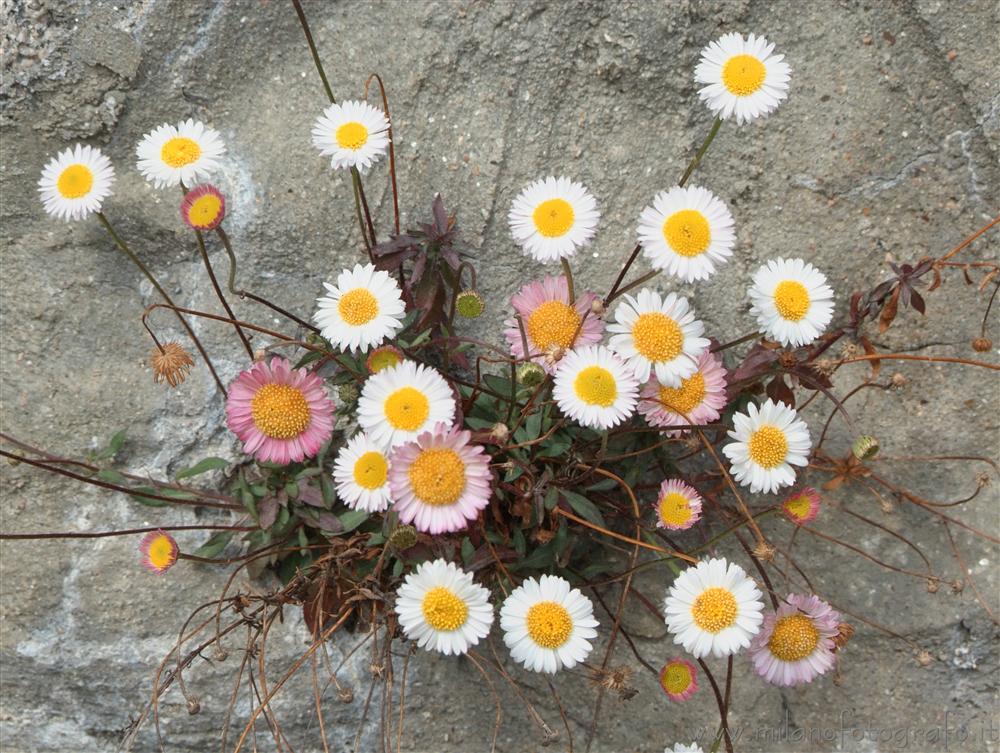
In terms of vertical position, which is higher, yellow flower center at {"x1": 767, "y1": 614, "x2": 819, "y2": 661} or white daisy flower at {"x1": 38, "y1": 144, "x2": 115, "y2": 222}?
white daisy flower at {"x1": 38, "y1": 144, "x2": 115, "y2": 222}

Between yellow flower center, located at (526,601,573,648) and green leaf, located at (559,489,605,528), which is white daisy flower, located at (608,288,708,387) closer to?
green leaf, located at (559,489,605,528)

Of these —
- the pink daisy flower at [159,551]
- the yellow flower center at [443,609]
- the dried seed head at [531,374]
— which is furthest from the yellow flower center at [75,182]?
the yellow flower center at [443,609]

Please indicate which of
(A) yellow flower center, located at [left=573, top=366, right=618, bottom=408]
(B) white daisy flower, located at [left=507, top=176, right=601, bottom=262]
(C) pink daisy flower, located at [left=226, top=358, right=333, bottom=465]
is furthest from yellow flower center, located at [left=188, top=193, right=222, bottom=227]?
(A) yellow flower center, located at [left=573, top=366, right=618, bottom=408]

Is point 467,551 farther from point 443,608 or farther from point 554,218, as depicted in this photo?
point 554,218

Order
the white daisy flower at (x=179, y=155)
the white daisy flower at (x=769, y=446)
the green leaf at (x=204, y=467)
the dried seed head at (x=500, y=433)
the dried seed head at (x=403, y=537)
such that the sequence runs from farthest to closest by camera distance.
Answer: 1. the green leaf at (x=204, y=467)
2. the white daisy flower at (x=179, y=155)
3. the white daisy flower at (x=769, y=446)
4. the dried seed head at (x=403, y=537)
5. the dried seed head at (x=500, y=433)

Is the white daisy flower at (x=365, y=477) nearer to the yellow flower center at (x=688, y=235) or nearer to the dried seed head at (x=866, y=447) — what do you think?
the yellow flower center at (x=688, y=235)
